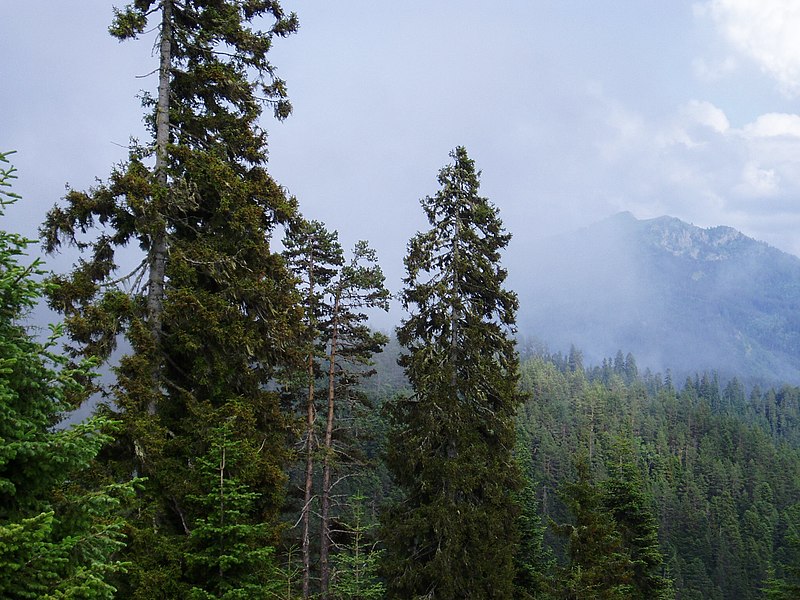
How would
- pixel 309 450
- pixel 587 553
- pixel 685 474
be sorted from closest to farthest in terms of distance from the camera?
pixel 587 553 → pixel 309 450 → pixel 685 474

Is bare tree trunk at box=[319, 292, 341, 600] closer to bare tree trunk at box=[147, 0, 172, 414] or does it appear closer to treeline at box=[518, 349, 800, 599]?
bare tree trunk at box=[147, 0, 172, 414]

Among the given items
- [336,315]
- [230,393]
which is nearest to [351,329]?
[336,315]

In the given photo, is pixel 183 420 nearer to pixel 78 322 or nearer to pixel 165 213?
pixel 78 322

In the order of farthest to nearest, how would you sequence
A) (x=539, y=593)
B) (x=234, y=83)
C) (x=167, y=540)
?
1. (x=539, y=593)
2. (x=234, y=83)
3. (x=167, y=540)

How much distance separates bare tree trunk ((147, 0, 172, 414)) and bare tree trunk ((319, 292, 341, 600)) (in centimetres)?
775

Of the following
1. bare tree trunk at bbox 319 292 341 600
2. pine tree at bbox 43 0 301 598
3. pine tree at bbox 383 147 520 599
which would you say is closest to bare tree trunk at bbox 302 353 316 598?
bare tree trunk at bbox 319 292 341 600

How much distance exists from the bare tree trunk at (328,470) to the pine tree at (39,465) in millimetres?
10913

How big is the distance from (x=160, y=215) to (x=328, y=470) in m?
10.5

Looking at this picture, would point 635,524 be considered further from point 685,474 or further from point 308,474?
point 685,474

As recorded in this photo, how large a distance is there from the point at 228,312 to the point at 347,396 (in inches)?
370

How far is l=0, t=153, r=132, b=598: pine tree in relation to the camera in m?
4.59

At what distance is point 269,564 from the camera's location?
829 cm

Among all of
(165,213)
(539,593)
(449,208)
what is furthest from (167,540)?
(539,593)

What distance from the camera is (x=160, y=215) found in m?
9.48
